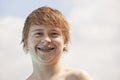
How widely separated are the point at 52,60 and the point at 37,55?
0.52 ft

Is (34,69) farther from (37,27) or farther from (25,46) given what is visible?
(37,27)

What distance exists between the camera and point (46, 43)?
321cm

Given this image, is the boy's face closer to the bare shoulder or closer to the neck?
the neck

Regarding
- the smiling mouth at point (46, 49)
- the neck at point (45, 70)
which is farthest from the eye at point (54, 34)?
the neck at point (45, 70)

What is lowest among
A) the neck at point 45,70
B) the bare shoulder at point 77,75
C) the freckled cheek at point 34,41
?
the bare shoulder at point 77,75

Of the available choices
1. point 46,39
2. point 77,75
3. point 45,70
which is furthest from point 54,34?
point 77,75

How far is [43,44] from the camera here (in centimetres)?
322

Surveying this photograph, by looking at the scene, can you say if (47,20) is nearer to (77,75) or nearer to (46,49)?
(46,49)

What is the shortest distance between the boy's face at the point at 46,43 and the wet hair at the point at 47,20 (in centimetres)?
5

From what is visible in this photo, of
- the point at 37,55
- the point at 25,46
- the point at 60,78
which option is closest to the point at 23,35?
the point at 25,46

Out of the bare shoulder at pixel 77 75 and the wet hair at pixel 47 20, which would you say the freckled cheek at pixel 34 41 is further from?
the bare shoulder at pixel 77 75

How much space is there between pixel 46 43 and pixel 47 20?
0.24 meters

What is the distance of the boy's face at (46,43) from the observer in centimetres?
321

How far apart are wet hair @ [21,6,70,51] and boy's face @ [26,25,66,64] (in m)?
0.05
